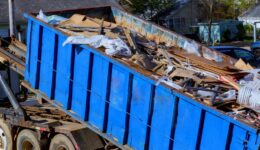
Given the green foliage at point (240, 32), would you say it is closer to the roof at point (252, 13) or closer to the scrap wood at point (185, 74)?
the roof at point (252, 13)

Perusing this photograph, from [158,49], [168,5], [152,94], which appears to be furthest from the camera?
[168,5]

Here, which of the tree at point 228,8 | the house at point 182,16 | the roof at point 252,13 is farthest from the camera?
the tree at point 228,8

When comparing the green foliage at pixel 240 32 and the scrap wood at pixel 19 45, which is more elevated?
the scrap wood at pixel 19 45

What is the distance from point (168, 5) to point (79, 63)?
41.4m

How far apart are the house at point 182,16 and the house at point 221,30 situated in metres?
3.68

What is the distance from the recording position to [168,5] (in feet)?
164

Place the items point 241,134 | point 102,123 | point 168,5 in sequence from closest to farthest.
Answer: point 241,134 < point 102,123 < point 168,5

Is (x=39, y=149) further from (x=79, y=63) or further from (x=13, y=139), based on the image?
(x=79, y=63)

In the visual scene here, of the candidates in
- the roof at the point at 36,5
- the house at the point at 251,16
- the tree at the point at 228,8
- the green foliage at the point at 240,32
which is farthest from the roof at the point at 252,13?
the roof at the point at 36,5

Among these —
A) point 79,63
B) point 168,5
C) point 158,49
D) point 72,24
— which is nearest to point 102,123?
point 79,63

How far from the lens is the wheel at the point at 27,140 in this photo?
10.4 meters

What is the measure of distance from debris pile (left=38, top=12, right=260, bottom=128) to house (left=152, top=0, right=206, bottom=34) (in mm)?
39778

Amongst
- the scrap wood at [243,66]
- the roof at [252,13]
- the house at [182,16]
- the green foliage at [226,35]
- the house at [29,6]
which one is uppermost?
the scrap wood at [243,66]

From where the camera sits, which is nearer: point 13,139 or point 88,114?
point 88,114
